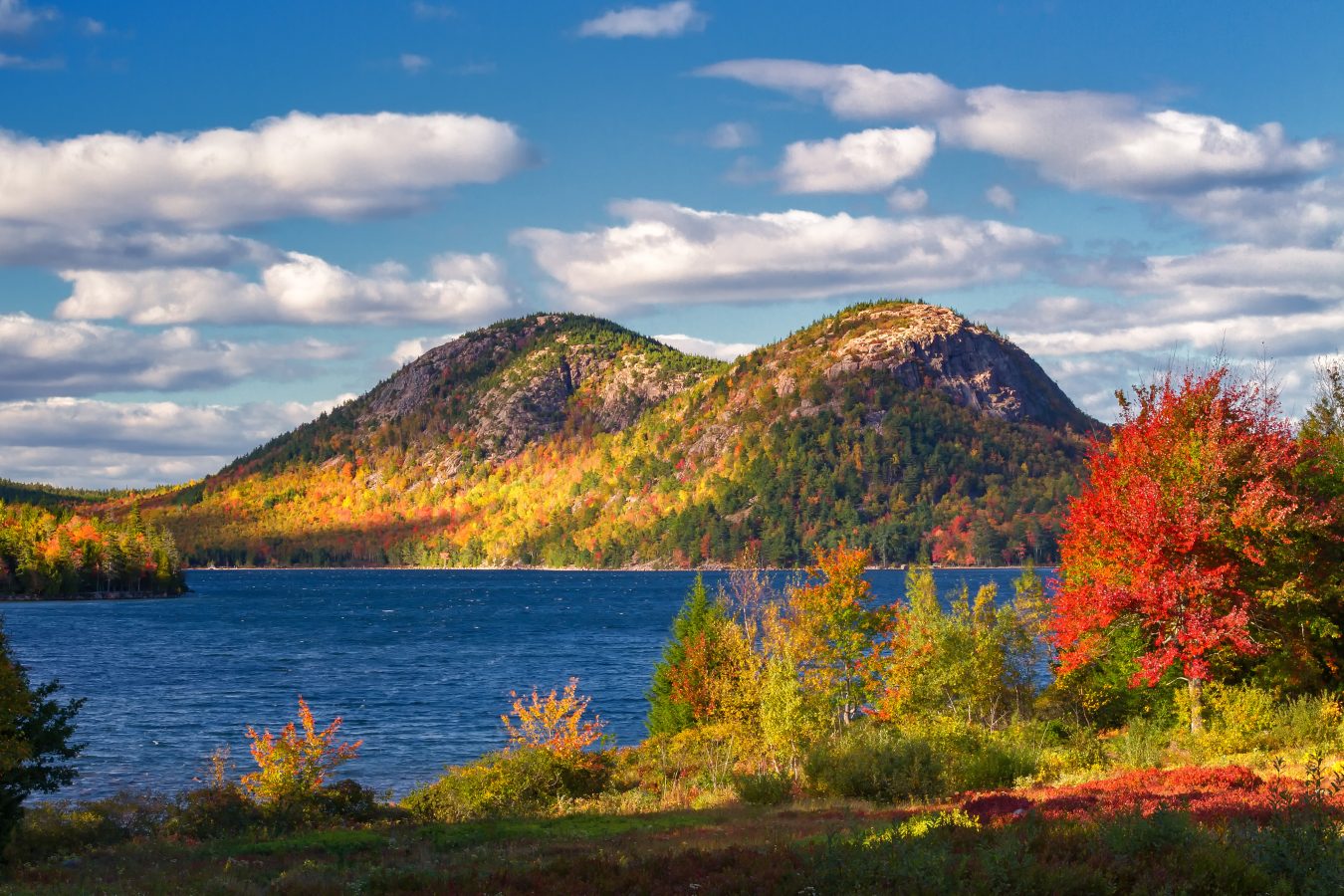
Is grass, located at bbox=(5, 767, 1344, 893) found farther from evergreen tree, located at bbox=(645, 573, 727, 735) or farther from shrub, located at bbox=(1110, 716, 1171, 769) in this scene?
evergreen tree, located at bbox=(645, 573, 727, 735)

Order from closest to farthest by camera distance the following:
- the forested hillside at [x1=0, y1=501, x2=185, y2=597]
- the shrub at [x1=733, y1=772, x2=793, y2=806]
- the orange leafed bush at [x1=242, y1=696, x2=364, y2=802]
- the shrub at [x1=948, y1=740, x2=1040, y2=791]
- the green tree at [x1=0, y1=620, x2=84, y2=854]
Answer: the green tree at [x1=0, y1=620, x2=84, y2=854] → the shrub at [x1=948, y1=740, x2=1040, y2=791] → the shrub at [x1=733, y1=772, x2=793, y2=806] → the orange leafed bush at [x1=242, y1=696, x2=364, y2=802] → the forested hillside at [x1=0, y1=501, x2=185, y2=597]

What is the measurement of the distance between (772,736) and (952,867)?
80.2ft

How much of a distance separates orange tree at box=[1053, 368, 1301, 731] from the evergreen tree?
17.6 m

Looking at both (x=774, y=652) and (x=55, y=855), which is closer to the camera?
(x=55, y=855)

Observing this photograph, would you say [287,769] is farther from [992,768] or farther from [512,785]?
[992,768]

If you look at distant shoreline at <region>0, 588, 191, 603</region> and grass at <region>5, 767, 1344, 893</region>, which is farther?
distant shoreline at <region>0, 588, 191, 603</region>

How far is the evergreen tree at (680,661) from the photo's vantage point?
48.4m

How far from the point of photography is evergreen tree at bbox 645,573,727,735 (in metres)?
48.4

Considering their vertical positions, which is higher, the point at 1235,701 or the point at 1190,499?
the point at 1190,499

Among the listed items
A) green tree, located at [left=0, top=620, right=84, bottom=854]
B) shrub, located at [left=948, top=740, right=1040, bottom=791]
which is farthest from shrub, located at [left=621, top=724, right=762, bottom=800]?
green tree, located at [left=0, top=620, right=84, bottom=854]

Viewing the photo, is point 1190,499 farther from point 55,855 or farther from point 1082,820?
point 55,855

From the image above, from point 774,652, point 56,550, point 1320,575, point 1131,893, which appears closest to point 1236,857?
point 1131,893

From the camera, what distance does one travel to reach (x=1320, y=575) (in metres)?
32.8

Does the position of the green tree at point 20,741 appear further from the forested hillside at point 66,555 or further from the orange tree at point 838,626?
the forested hillside at point 66,555
